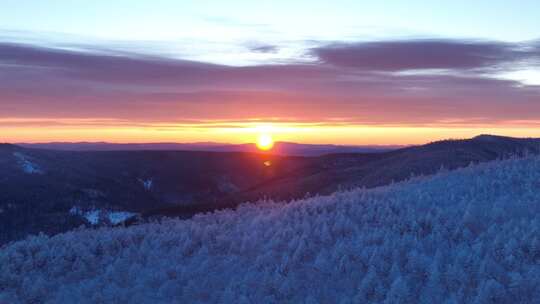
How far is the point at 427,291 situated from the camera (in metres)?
9.45

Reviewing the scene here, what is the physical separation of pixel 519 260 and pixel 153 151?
7584 inches

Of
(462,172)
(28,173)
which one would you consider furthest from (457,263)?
(28,173)

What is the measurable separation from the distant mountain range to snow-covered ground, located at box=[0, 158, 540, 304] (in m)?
20.1

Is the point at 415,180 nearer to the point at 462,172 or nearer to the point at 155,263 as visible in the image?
the point at 462,172

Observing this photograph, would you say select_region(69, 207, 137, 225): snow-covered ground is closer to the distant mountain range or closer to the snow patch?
the distant mountain range

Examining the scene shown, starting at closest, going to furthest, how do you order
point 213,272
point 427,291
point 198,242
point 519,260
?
point 427,291 → point 519,260 → point 213,272 → point 198,242

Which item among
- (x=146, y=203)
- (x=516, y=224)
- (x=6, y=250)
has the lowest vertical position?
(x=146, y=203)

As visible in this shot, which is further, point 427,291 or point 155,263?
point 155,263

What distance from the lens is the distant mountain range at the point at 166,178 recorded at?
47312mm

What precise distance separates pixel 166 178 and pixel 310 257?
6433 inches

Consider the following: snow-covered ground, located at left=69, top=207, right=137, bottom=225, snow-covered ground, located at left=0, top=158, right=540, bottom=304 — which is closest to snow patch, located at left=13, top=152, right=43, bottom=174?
snow-covered ground, located at left=69, top=207, right=137, bottom=225

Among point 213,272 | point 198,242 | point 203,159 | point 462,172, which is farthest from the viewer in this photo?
point 203,159

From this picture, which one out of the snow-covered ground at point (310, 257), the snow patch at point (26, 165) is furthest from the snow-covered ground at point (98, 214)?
the snow-covered ground at point (310, 257)

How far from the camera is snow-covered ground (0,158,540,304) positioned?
9.79m
